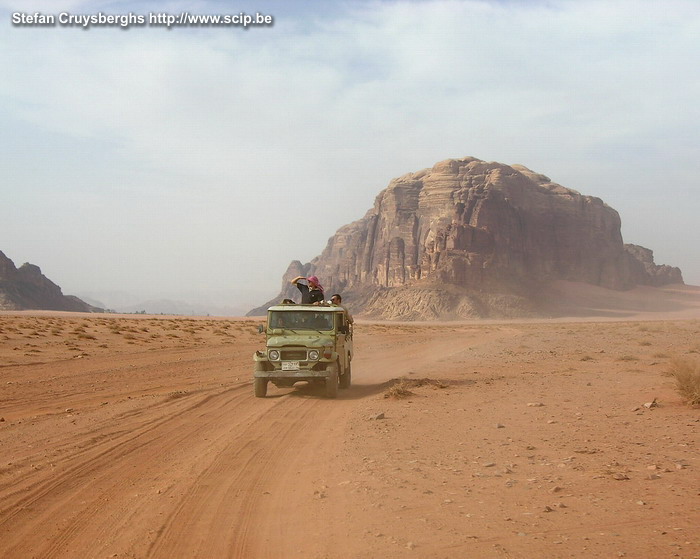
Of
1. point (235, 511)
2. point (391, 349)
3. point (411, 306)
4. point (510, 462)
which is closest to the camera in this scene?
point (235, 511)

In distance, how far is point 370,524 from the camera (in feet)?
20.8

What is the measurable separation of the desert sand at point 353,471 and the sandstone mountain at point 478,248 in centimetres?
9951

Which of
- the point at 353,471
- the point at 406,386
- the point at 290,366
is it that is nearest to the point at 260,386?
the point at 290,366

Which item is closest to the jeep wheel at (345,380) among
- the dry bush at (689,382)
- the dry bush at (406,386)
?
the dry bush at (406,386)

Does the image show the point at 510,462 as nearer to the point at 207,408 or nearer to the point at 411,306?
the point at 207,408

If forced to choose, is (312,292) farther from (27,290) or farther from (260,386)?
(27,290)

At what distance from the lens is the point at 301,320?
1709 centimetres

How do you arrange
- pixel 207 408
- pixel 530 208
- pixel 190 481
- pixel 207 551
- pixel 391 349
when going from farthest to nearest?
pixel 530 208
pixel 391 349
pixel 207 408
pixel 190 481
pixel 207 551

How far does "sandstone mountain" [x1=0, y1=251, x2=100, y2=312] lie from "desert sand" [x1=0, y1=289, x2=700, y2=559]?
353 feet

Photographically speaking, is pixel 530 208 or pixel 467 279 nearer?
pixel 467 279

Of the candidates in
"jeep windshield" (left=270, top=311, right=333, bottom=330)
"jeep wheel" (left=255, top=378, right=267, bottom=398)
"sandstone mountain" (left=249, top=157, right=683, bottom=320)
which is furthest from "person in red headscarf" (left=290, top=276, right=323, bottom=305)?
"sandstone mountain" (left=249, top=157, right=683, bottom=320)

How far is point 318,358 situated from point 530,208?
157 meters

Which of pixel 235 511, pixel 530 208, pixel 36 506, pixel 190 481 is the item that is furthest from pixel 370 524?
pixel 530 208

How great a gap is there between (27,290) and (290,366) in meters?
120
